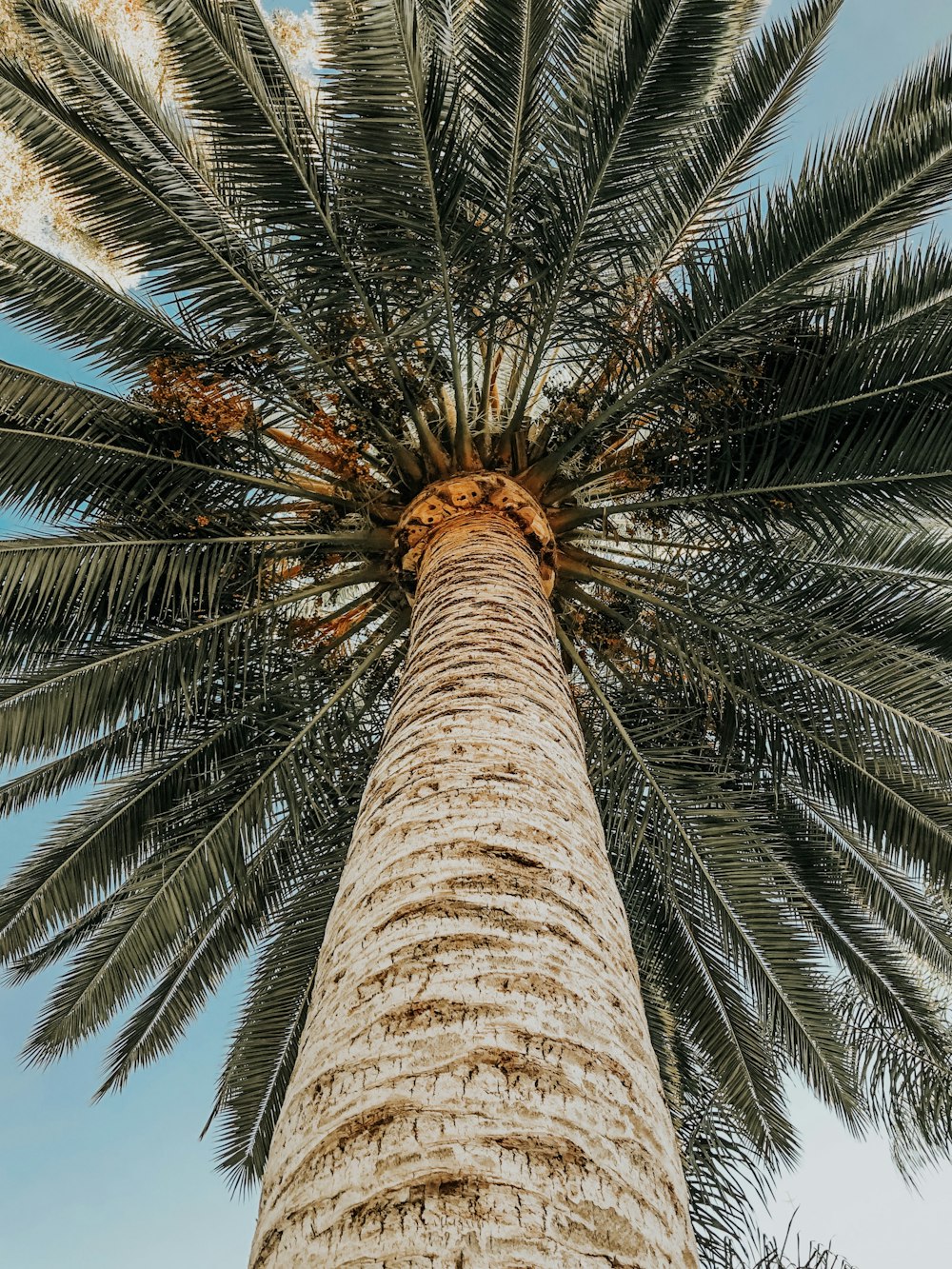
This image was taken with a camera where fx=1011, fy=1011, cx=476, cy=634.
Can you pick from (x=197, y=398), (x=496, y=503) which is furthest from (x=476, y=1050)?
(x=197, y=398)

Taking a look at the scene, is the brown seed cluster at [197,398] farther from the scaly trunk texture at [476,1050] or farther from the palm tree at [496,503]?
the scaly trunk texture at [476,1050]

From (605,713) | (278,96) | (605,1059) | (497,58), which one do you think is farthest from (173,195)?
(605,1059)

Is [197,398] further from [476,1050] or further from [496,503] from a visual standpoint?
[476,1050]

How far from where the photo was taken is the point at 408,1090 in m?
1.54

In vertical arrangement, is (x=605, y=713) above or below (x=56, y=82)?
below

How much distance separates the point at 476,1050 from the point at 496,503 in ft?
13.8

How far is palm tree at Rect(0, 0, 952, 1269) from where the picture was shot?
5.00 m

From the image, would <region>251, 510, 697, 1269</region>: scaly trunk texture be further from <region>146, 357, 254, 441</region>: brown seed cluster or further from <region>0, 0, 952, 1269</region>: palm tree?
<region>146, 357, 254, 441</region>: brown seed cluster

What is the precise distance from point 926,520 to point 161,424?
6009 mm

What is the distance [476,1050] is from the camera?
1.60 meters

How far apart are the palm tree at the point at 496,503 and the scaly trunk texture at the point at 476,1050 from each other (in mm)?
882

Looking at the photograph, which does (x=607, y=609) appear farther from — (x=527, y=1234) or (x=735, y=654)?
(x=527, y=1234)

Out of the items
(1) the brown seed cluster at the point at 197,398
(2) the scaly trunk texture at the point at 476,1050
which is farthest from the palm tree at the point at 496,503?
(2) the scaly trunk texture at the point at 476,1050

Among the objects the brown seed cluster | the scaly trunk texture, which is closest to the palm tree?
the brown seed cluster
